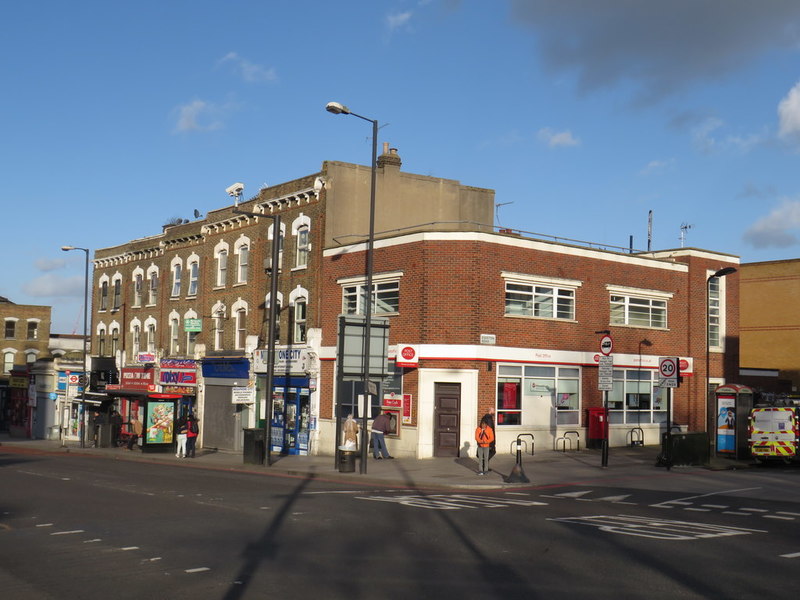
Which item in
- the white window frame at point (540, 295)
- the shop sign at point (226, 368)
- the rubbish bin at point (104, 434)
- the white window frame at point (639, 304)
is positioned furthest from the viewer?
the rubbish bin at point (104, 434)

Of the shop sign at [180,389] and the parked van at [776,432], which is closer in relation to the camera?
the parked van at [776,432]

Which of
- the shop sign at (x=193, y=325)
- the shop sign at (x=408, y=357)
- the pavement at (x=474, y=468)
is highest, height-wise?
the shop sign at (x=193, y=325)

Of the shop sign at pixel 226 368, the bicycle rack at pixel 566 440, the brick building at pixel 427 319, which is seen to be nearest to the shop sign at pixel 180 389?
the brick building at pixel 427 319

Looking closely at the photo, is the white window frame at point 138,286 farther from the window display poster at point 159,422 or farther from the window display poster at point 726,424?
the window display poster at point 726,424

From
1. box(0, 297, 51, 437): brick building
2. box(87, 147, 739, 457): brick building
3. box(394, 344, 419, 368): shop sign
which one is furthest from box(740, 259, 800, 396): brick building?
box(0, 297, 51, 437): brick building

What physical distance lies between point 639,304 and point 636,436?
5297 mm

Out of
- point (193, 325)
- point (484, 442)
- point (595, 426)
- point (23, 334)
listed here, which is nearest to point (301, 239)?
point (193, 325)

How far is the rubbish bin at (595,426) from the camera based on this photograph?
108 feet

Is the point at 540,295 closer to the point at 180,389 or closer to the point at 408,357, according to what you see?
the point at 408,357

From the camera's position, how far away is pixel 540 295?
3219 centimetres

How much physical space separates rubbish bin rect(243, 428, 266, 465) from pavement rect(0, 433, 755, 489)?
307mm

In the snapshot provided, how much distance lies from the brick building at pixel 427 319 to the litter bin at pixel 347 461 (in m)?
1.44

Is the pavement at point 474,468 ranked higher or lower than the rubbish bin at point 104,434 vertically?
higher

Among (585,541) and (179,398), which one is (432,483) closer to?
(585,541)
